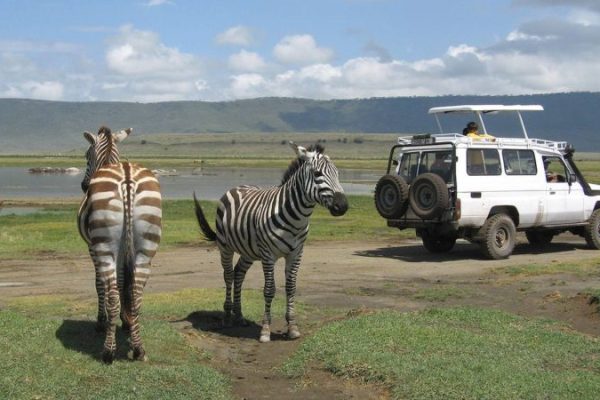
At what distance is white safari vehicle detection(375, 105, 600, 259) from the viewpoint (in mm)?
17891

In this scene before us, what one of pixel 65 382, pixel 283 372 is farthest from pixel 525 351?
pixel 65 382

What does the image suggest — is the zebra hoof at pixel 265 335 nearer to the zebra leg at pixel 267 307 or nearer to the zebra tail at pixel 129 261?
the zebra leg at pixel 267 307

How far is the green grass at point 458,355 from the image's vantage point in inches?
308

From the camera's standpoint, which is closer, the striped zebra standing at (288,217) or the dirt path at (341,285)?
the dirt path at (341,285)

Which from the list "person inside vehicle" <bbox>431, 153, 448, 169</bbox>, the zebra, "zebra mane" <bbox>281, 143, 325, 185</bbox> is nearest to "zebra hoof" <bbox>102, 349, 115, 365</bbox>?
the zebra

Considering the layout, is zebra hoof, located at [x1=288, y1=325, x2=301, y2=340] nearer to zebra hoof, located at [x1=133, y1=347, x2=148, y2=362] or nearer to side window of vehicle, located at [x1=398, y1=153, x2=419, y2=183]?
zebra hoof, located at [x1=133, y1=347, x2=148, y2=362]

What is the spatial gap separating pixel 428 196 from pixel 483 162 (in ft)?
5.41

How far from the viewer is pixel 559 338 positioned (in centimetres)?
1012

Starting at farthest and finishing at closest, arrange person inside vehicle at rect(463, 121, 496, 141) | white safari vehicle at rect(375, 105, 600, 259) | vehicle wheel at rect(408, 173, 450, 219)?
person inside vehicle at rect(463, 121, 496, 141) < white safari vehicle at rect(375, 105, 600, 259) < vehicle wheel at rect(408, 173, 450, 219)

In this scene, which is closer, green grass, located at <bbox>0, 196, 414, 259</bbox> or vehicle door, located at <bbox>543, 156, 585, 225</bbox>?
vehicle door, located at <bbox>543, 156, 585, 225</bbox>

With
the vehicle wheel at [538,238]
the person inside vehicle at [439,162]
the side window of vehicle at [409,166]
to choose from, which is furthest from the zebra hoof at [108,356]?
the vehicle wheel at [538,238]

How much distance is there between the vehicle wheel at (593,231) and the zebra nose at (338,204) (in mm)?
12312

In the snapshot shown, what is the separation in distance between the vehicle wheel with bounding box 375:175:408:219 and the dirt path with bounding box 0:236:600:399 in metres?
1.19

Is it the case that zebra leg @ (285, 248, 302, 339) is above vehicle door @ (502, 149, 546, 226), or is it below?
below
